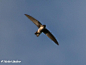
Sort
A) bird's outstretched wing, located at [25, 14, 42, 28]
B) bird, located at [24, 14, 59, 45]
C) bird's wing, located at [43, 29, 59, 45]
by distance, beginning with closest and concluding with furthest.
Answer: bird, located at [24, 14, 59, 45] < bird's outstretched wing, located at [25, 14, 42, 28] < bird's wing, located at [43, 29, 59, 45]

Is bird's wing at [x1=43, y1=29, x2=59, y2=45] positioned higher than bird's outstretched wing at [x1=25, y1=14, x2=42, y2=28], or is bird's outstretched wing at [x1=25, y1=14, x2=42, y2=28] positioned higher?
bird's outstretched wing at [x1=25, y1=14, x2=42, y2=28]

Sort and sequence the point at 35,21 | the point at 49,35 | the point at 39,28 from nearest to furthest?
the point at 35,21
the point at 39,28
the point at 49,35

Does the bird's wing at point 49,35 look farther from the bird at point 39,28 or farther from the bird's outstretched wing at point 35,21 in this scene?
the bird's outstretched wing at point 35,21

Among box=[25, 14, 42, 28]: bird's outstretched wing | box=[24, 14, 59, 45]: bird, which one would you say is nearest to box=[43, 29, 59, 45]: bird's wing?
box=[24, 14, 59, 45]: bird

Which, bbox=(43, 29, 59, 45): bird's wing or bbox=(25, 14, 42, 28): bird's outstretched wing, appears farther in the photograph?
bbox=(43, 29, 59, 45): bird's wing

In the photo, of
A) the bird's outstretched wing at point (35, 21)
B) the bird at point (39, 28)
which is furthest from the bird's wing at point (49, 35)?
the bird's outstretched wing at point (35, 21)

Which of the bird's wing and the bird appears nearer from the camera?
the bird

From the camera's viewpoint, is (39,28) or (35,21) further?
(39,28)

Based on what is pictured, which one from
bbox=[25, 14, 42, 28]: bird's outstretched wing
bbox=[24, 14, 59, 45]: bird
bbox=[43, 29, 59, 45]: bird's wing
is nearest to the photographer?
bbox=[24, 14, 59, 45]: bird

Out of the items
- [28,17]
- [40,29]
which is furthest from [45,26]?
[28,17]

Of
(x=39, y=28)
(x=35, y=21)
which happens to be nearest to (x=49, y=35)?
(x=39, y=28)

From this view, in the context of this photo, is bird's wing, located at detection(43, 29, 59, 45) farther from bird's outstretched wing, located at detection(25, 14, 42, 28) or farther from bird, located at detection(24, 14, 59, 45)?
bird's outstretched wing, located at detection(25, 14, 42, 28)

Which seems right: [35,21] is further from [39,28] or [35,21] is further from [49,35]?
[49,35]

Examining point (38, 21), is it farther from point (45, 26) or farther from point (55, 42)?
point (55, 42)
